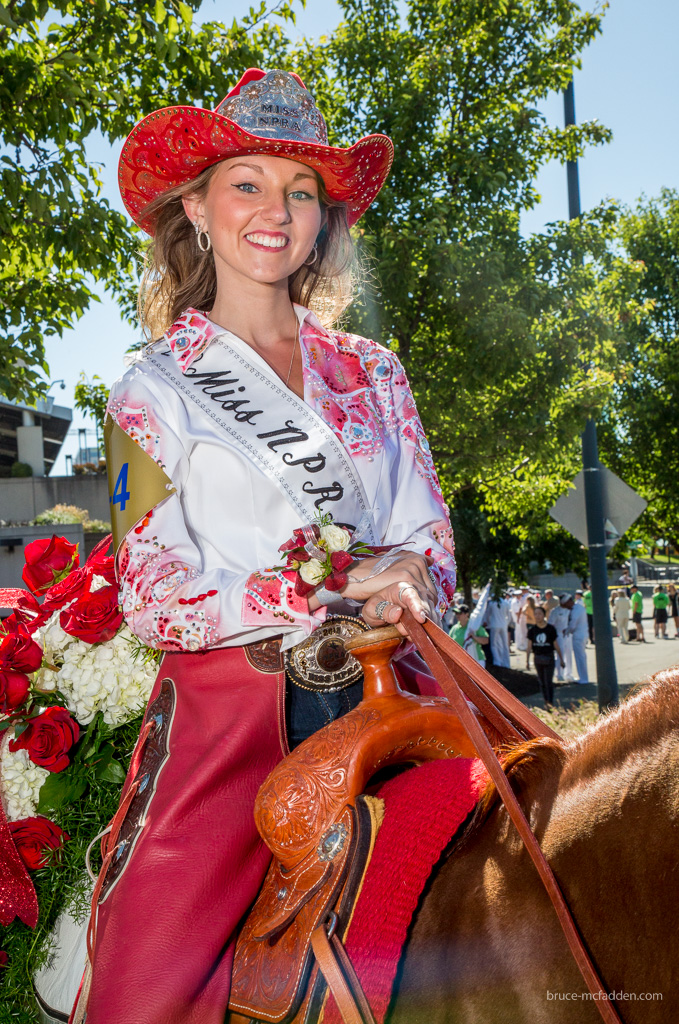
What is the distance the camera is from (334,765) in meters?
1.71

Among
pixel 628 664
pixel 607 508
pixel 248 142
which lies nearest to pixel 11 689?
pixel 248 142

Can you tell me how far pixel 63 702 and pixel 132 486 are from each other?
3.19 ft

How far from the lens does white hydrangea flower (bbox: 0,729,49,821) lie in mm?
2588

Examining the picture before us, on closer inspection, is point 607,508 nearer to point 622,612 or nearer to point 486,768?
point 486,768

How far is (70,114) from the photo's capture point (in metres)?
6.12

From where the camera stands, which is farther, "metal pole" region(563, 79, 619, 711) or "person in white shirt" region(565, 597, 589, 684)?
"person in white shirt" region(565, 597, 589, 684)

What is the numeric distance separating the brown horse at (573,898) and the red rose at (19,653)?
158 centimetres

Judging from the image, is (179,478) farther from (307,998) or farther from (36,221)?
(36,221)

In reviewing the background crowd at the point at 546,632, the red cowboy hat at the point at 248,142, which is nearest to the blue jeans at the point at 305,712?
the red cowboy hat at the point at 248,142

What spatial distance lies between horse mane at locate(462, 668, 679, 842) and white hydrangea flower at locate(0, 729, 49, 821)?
5.00 feet

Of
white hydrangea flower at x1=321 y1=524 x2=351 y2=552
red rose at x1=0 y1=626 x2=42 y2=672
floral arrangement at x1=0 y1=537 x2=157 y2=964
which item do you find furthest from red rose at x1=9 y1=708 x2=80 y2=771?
white hydrangea flower at x1=321 y1=524 x2=351 y2=552

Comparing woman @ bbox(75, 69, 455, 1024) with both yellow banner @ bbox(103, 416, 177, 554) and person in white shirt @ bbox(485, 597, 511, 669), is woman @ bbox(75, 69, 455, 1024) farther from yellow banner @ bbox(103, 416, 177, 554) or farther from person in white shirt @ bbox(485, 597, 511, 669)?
person in white shirt @ bbox(485, 597, 511, 669)

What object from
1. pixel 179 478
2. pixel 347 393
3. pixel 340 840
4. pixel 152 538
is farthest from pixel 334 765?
pixel 347 393

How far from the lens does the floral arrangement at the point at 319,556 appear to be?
1.87 meters
